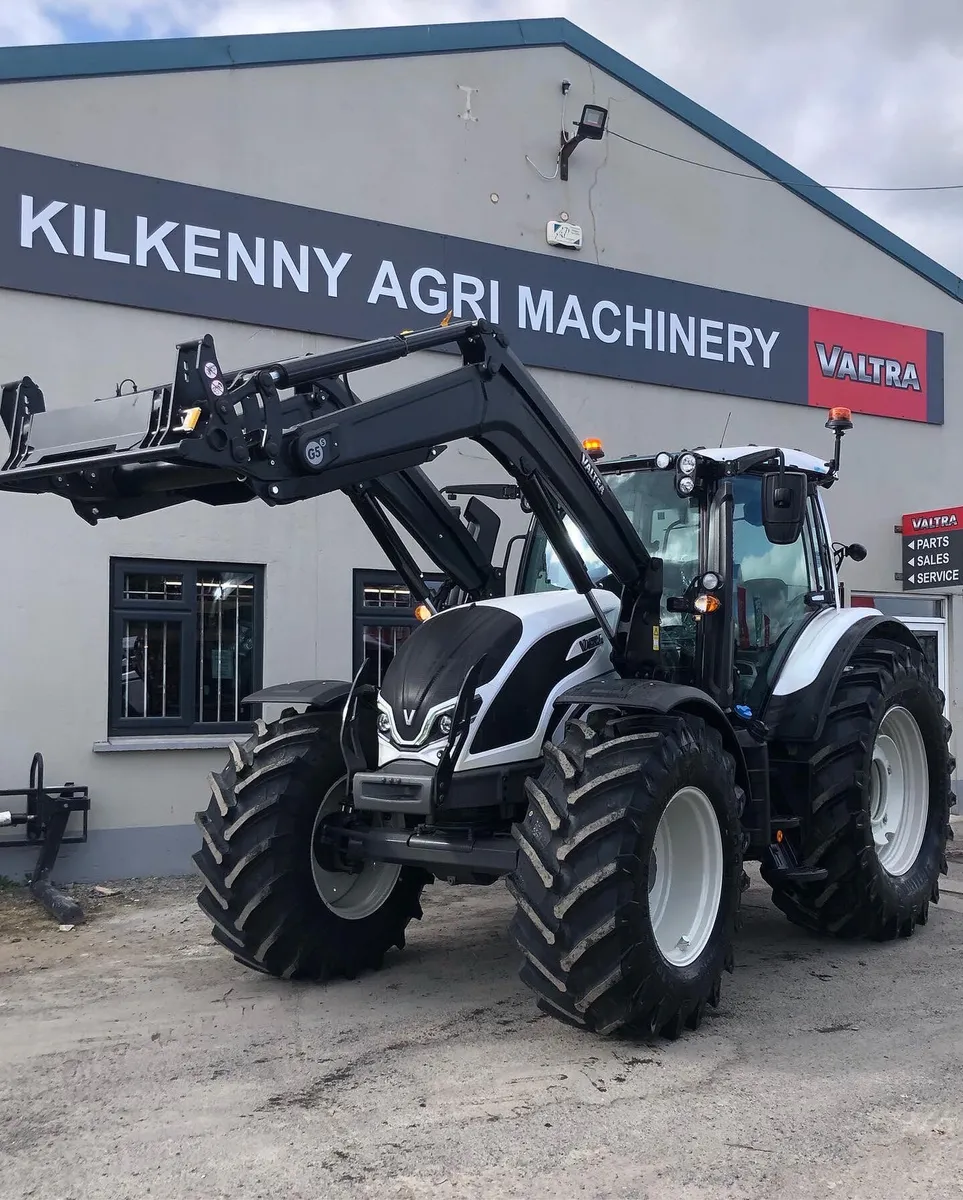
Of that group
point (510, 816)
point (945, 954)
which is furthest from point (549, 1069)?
point (945, 954)

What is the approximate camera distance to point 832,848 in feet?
19.8

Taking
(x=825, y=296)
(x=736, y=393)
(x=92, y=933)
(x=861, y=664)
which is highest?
(x=825, y=296)

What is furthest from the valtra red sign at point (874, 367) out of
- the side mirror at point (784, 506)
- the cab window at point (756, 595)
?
the side mirror at point (784, 506)

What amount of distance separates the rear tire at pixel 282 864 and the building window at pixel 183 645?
3207 mm

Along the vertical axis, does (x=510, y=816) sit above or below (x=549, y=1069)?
above

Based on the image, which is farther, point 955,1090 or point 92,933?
point 92,933

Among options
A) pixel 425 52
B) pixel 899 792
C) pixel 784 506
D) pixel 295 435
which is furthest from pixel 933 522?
pixel 295 435

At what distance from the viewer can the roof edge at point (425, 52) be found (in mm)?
8469

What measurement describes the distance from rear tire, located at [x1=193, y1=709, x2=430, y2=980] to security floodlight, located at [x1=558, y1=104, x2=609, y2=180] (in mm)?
6770

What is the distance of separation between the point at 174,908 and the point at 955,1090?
16.6 ft

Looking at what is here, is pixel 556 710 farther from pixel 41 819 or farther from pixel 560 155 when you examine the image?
pixel 560 155

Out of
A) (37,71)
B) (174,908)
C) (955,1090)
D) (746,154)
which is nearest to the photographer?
(955,1090)

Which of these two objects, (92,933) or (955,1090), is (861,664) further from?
(92,933)

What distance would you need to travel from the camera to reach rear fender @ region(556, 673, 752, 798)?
477 cm
